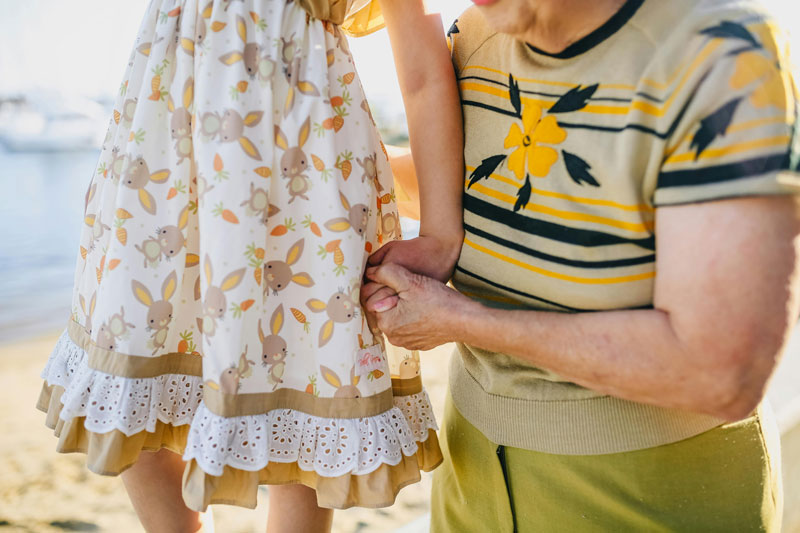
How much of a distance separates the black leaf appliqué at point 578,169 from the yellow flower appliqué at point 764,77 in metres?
0.20

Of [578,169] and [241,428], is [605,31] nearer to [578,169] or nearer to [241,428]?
[578,169]

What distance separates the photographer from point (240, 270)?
2.78ft

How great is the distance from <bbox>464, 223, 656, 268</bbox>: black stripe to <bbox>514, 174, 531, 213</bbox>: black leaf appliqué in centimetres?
5

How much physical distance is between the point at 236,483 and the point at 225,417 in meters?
0.09

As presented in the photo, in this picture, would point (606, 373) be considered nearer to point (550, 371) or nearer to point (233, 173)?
point (550, 371)

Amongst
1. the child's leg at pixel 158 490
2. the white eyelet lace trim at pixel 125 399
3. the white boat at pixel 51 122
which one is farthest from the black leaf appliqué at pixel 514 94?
the white boat at pixel 51 122

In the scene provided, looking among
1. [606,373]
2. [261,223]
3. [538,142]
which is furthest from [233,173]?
[606,373]

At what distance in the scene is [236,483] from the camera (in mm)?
867

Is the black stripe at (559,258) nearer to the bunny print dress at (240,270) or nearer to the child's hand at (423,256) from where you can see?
the child's hand at (423,256)

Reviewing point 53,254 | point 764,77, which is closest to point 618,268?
point 764,77

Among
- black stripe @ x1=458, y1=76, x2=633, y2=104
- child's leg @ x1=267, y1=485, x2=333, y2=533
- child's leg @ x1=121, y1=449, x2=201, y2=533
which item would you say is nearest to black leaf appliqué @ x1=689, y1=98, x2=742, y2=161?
black stripe @ x1=458, y1=76, x2=633, y2=104

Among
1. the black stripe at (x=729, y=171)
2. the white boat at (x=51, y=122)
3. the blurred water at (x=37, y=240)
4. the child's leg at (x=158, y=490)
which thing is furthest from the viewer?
the white boat at (x=51, y=122)

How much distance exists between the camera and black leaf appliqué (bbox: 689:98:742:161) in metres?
0.71

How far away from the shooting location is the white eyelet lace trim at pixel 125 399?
0.88 m
